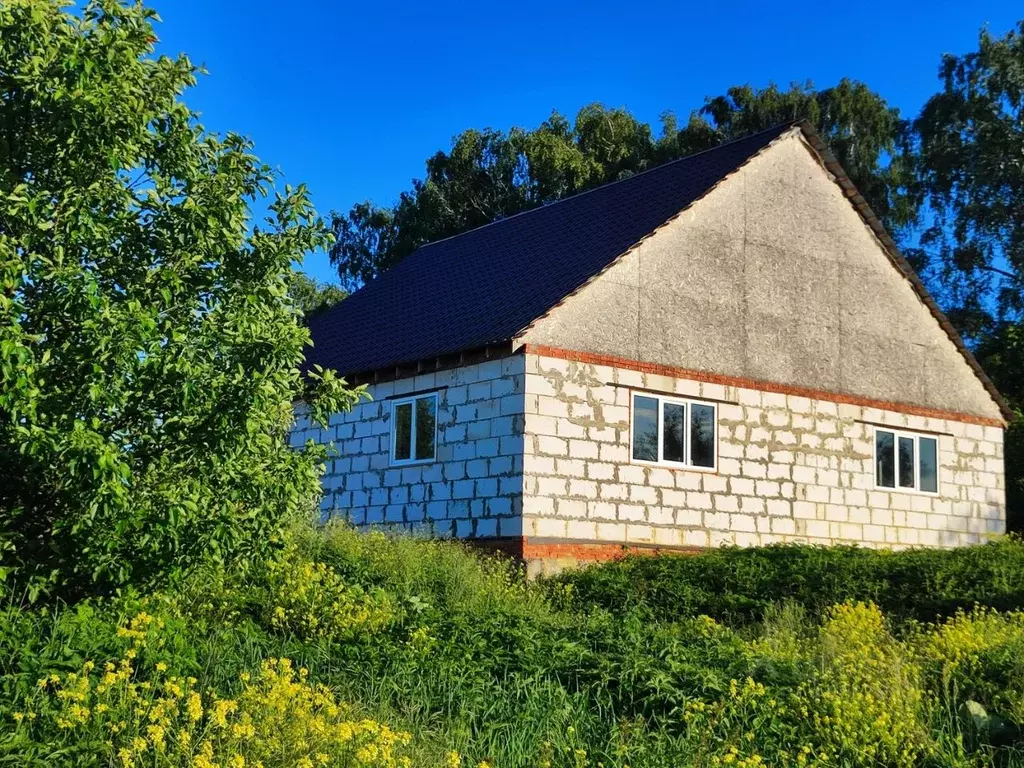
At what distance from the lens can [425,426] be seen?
2050 cm

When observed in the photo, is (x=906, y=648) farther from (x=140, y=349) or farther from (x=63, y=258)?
(x=63, y=258)

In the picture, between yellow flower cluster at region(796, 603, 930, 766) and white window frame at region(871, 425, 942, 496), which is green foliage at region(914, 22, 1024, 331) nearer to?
white window frame at region(871, 425, 942, 496)

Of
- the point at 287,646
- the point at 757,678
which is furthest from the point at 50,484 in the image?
the point at 757,678

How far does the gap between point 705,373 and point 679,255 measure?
208 centimetres

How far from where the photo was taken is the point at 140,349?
9258 mm

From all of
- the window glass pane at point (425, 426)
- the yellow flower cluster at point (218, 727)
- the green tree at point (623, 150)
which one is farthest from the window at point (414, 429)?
the green tree at point (623, 150)

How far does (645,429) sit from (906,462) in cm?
634

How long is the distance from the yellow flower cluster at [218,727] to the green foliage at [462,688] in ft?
0.07

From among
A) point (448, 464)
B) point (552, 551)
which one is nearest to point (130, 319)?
point (552, 551)

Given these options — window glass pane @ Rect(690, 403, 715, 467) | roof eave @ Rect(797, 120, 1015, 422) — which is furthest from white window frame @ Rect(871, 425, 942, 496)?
window glass pane @ Rect(690, 403, 715, 467)

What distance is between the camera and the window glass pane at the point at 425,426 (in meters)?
20.3

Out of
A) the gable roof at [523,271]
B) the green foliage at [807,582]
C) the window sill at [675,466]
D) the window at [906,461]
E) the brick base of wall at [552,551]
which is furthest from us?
the window at [906,461]

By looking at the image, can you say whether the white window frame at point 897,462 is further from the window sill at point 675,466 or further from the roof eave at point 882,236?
the window sill at point 675,466

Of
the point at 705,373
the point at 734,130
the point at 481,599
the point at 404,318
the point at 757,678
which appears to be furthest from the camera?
the point at 734,130
